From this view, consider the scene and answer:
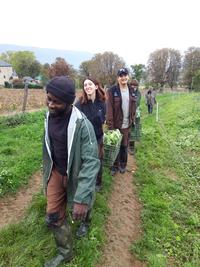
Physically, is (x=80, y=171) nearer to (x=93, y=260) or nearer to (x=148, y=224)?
(x=93, y=260)

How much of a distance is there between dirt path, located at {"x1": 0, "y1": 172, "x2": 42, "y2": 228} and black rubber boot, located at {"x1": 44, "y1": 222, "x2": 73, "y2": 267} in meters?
1.27

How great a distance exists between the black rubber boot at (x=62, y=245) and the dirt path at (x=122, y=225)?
43cm

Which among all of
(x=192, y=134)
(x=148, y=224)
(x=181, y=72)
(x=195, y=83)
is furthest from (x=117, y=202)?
(x=181, y=72)

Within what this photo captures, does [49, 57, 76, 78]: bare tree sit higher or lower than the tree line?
lower

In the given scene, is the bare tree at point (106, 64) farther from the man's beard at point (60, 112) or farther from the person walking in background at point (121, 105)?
the man's beard at point (60, 112)

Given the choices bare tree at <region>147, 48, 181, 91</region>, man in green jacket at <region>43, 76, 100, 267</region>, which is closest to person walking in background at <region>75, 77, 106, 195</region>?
man in green jacket at <region>43, 76, 100, 267</region>

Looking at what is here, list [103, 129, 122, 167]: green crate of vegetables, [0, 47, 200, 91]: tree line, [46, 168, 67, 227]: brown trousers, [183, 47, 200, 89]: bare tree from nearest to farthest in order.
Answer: [46, 168, 67, 227]: brown trousers → [103, 129, 122, 167]: green crate of vegetables → [183, 47, 200, 89]: bare tree → [0, 47, 200, 91]: tree line

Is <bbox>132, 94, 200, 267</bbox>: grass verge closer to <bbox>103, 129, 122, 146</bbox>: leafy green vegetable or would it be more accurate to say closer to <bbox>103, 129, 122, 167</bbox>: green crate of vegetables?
<bbox>103, 129, 122, 167</bbox>: green crate of vegetables

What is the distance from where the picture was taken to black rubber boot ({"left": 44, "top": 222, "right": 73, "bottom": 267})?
11.3ft

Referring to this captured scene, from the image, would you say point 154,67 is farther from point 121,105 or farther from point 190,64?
point 121,105

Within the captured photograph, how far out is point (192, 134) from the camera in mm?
11180

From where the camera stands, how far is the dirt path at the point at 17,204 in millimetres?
4727

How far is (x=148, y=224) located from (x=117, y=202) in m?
0.81

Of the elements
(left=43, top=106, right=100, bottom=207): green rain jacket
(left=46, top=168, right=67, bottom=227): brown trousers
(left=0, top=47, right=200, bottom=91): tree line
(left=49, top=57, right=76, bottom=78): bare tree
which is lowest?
(left=46, top=168, right=67, bottom=227): brown trousers
